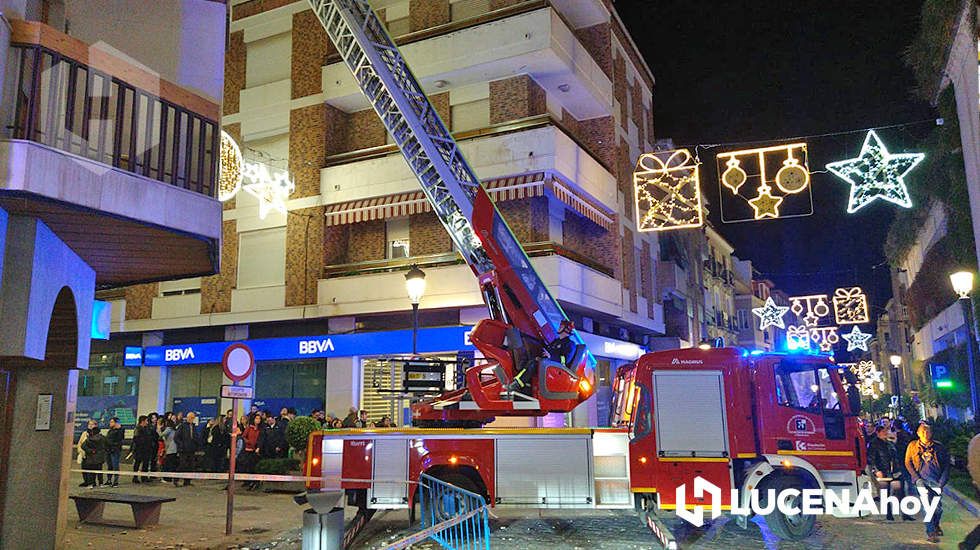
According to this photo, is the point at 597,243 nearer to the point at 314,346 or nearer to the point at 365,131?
the point at 365,131

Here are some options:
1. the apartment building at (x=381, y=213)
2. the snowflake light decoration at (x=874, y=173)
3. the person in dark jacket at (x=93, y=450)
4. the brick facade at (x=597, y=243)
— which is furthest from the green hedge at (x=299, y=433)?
the snowflake light decoration at (x=874, y=173)

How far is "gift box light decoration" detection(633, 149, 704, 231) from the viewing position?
19.0 m

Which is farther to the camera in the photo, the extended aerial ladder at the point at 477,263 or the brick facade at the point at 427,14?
the brick facade at the point at 427,14

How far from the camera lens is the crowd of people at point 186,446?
1841 cm

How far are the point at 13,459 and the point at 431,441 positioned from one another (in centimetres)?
565

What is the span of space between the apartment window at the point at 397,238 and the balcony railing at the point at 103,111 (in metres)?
12.8

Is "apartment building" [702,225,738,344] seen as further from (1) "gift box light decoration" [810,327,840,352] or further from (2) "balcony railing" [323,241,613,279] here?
(2) "balcony railing" [323,241,613,279]

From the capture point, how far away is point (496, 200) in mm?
21062

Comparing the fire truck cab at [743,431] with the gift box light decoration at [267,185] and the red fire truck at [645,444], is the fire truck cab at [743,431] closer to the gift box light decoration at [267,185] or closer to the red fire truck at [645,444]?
the red fire truck at [645,444]

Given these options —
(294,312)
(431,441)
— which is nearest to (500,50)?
(294,312)

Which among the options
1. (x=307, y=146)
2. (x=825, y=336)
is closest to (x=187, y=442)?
(x=307, y=146)

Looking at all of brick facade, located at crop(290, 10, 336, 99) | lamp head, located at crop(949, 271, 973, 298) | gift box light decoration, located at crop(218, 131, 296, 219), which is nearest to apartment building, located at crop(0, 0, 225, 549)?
gift box light decoration, located at crop(218, 131, 296, 219)

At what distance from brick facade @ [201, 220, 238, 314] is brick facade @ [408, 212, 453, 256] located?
254 inches

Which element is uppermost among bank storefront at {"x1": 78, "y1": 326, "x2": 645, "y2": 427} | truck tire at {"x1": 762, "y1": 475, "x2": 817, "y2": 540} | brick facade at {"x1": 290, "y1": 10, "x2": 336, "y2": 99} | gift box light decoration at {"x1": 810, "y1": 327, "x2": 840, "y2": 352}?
brick facade at {"x1": 290, "y1": 10, "x2": 336, "y2": 99}
